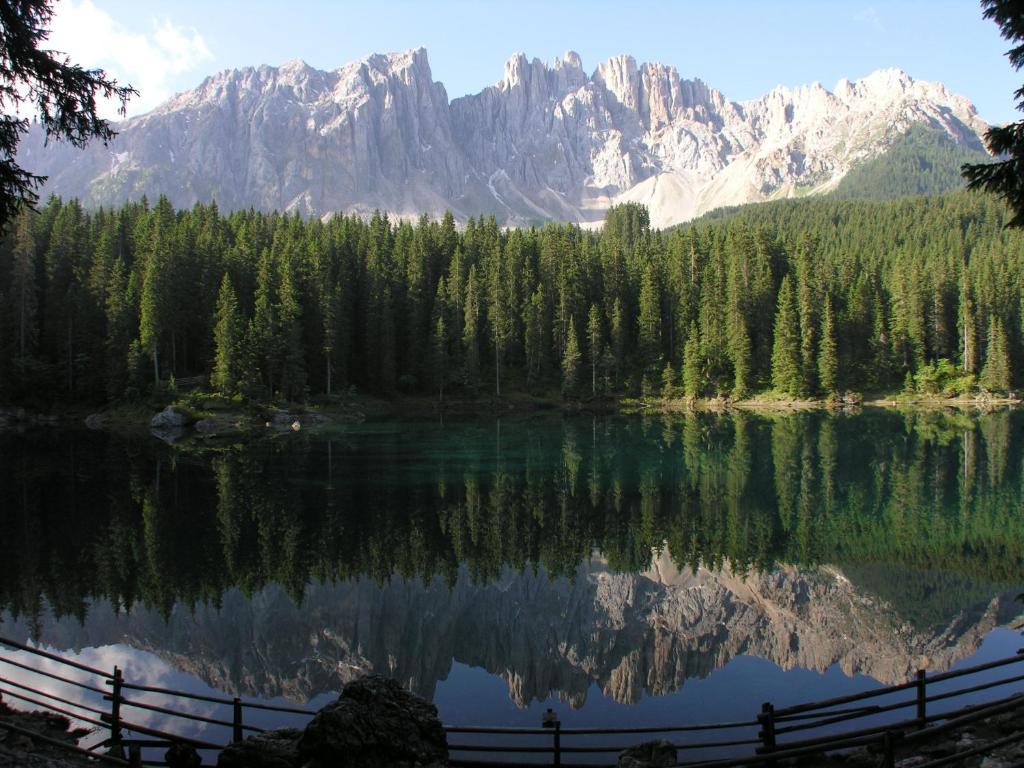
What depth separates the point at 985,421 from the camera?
71.1 metres

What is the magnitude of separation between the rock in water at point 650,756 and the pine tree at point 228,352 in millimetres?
75983

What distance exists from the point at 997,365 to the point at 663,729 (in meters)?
110

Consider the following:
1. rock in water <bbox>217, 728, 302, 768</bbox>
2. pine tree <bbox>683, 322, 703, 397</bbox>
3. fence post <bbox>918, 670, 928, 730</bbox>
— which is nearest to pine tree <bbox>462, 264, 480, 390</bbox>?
pine tree <bbox>683, 322, 703, 397</bbox>

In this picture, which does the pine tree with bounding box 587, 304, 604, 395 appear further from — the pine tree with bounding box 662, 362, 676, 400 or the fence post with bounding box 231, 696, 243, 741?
the fence post with bounding box 231, 696, 243, 741

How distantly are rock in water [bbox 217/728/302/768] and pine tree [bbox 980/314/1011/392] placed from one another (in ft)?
365

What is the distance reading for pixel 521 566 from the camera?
82.7 feet

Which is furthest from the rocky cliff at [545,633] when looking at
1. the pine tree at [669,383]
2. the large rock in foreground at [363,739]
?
the pine tree at [669,383]

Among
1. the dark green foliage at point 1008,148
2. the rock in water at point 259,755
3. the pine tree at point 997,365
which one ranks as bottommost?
the rock in water at point 259,755

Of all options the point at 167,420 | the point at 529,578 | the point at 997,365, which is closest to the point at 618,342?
the point at 997,365

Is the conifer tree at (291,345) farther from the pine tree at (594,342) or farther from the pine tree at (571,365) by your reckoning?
the pine tree at (594,342)

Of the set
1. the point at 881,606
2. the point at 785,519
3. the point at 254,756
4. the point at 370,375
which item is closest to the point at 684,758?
the point at 254,756

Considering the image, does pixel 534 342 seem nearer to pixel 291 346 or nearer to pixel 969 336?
pixel 291 346

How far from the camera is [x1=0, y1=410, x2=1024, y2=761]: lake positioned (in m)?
17.3

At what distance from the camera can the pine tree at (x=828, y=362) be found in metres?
98.9
